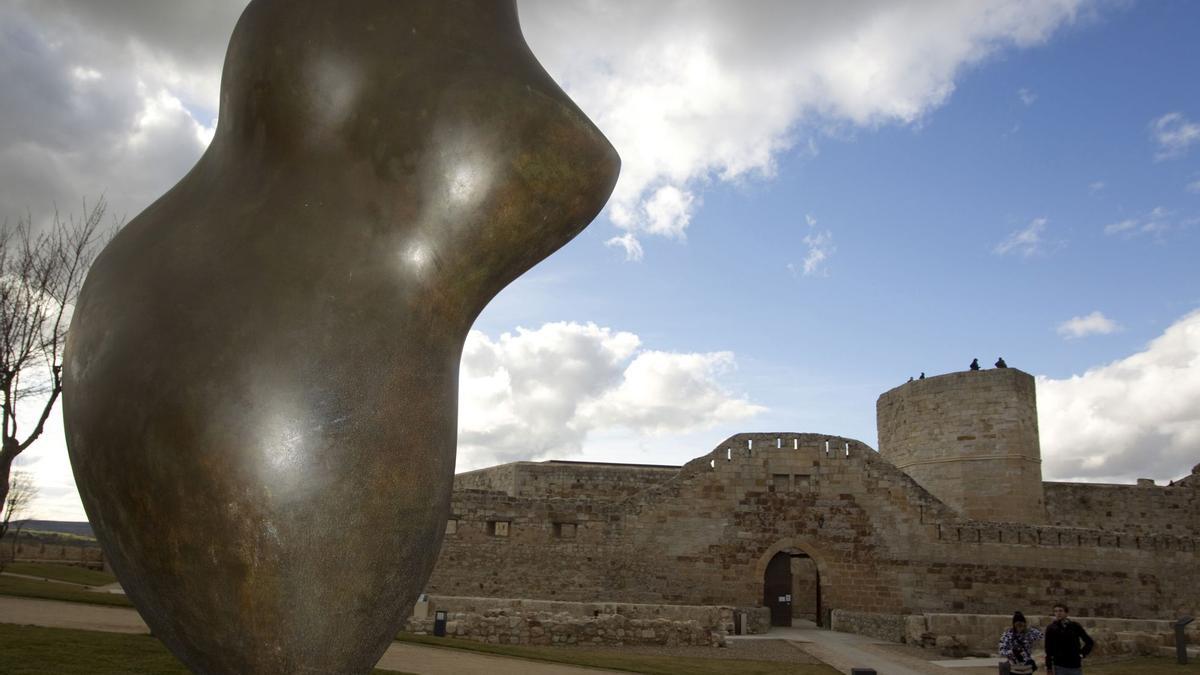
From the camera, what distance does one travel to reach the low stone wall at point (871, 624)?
17.2m

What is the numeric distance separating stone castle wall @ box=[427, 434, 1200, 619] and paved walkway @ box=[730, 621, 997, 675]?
1575mm

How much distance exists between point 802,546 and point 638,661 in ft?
29.2

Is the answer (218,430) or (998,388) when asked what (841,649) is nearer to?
(998,388)

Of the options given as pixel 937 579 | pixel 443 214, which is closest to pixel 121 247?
pixel 443 214

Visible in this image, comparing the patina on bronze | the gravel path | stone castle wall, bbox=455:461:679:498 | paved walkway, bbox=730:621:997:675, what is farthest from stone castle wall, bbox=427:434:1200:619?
the patina on bronze

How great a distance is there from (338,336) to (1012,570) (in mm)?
20019

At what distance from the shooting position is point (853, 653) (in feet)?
48.3

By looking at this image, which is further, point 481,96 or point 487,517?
point 487,517

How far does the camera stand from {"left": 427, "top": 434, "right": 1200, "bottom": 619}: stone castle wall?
1902cm

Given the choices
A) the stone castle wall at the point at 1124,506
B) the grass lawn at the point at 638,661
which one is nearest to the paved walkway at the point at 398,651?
the grass lawn at the point at 638,661

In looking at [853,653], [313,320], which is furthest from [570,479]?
[313,320]

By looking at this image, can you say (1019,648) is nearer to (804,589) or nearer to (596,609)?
(596,609)

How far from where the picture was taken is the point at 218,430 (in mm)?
3010

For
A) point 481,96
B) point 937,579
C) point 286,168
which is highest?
point 481,96
